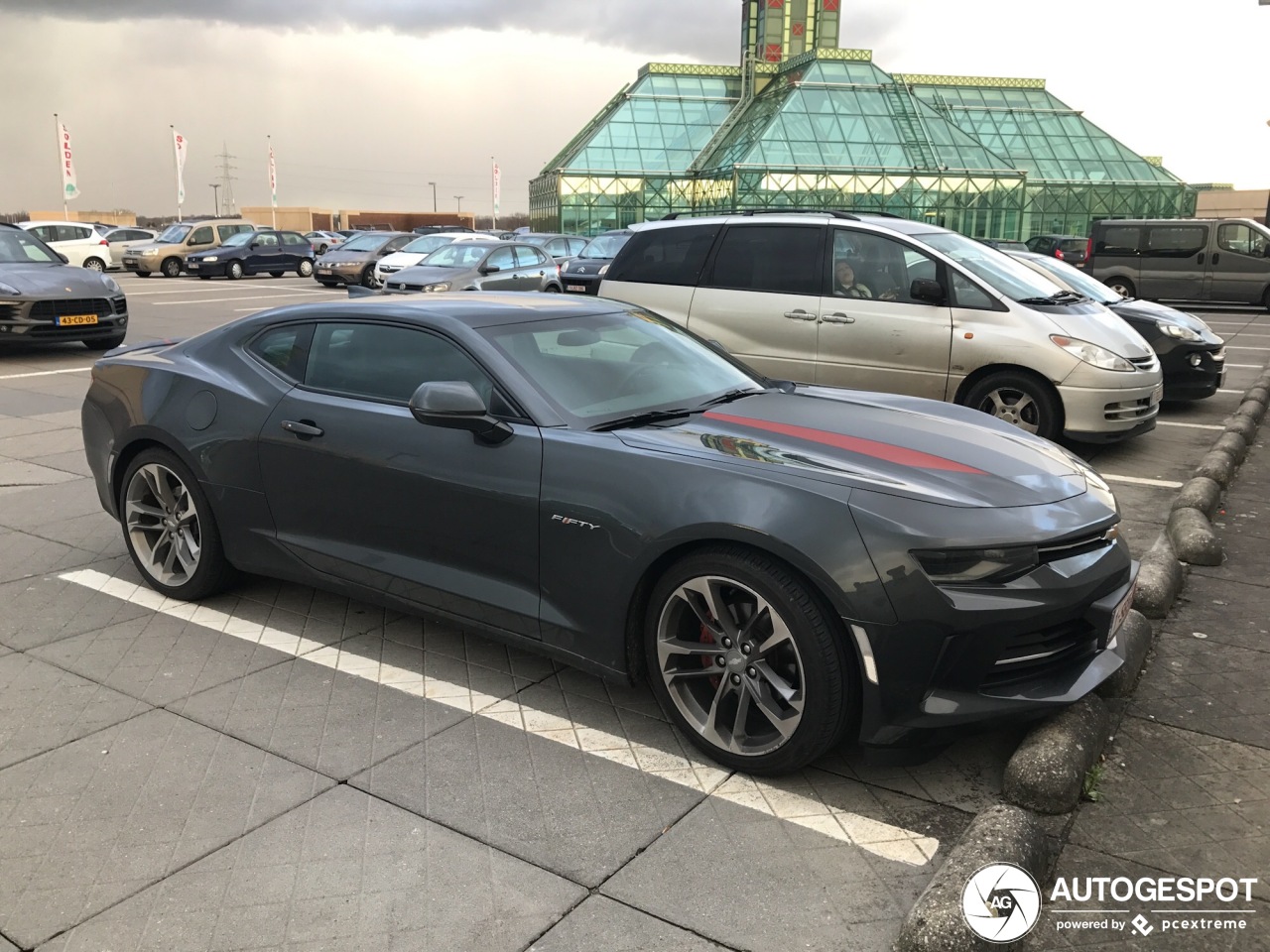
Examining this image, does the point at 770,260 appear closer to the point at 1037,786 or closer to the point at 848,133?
the point at 1037,786

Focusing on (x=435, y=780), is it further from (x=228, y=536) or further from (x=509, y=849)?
(x=228, y=536)

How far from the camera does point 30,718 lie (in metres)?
3.66

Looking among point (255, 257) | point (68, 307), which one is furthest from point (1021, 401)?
point (255, 257)

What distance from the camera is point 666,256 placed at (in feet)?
29.6

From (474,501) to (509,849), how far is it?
1293 millimetres

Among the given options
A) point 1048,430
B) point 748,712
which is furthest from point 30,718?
point 1048,430

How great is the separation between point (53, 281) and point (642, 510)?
12.6 m

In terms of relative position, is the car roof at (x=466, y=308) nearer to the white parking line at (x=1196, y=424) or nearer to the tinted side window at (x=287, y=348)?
the tinted side window at (x=287, y=348)

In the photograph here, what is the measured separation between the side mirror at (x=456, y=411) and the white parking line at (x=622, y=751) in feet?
3.28

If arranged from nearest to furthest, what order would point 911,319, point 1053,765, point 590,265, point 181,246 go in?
point 1053,765
point 911,319
point 590,265
point 181,246

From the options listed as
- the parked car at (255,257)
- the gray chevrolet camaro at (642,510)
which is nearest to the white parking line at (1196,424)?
the gray chevrolet camaro at (642,510)

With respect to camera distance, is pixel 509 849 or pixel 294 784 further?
pixel 294 784

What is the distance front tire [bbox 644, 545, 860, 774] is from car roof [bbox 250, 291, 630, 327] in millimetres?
1497

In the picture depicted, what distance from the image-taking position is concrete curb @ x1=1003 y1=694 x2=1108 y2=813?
9.97ft
